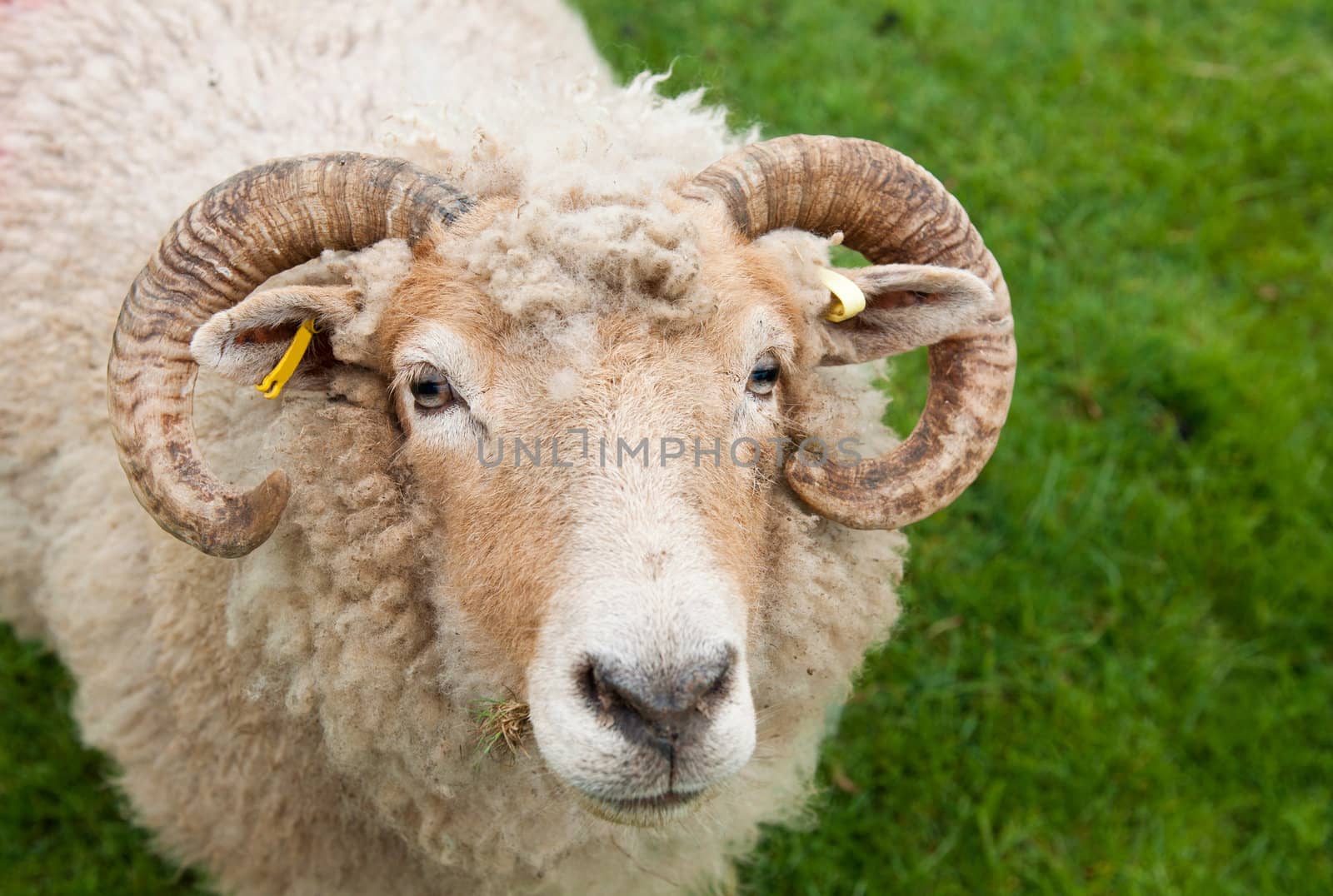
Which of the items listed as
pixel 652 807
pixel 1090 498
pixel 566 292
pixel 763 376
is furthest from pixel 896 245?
pixel 1090 498

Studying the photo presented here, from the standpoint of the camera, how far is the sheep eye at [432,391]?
7.90 feet

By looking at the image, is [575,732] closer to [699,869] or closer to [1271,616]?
[699,869]

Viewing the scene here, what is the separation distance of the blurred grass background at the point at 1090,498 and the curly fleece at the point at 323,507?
1.02 m

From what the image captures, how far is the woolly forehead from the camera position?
2.28 metres

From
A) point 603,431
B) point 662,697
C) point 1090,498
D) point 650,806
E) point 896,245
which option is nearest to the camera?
point 662,697

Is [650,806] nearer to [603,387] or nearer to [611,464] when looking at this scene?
[611,464]

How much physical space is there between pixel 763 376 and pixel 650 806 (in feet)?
Result: 3.52

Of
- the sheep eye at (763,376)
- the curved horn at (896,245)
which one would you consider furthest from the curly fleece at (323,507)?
the sheep eye at (763,376)

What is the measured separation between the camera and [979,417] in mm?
2611

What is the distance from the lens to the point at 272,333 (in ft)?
8.20

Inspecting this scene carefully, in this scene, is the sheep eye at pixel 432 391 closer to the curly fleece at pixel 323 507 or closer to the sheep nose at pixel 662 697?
the curly fleece at pixel 323 507

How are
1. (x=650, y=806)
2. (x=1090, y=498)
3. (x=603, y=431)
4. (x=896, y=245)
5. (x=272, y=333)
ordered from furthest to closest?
(x=1090, y=498) < (x=896, y=245) < (x=272, y=333) < (x=603, y=431) < (x=650, y=806)

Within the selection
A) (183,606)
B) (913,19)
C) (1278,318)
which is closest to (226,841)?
(183,606)

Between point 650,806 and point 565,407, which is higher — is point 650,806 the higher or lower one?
the lower one
